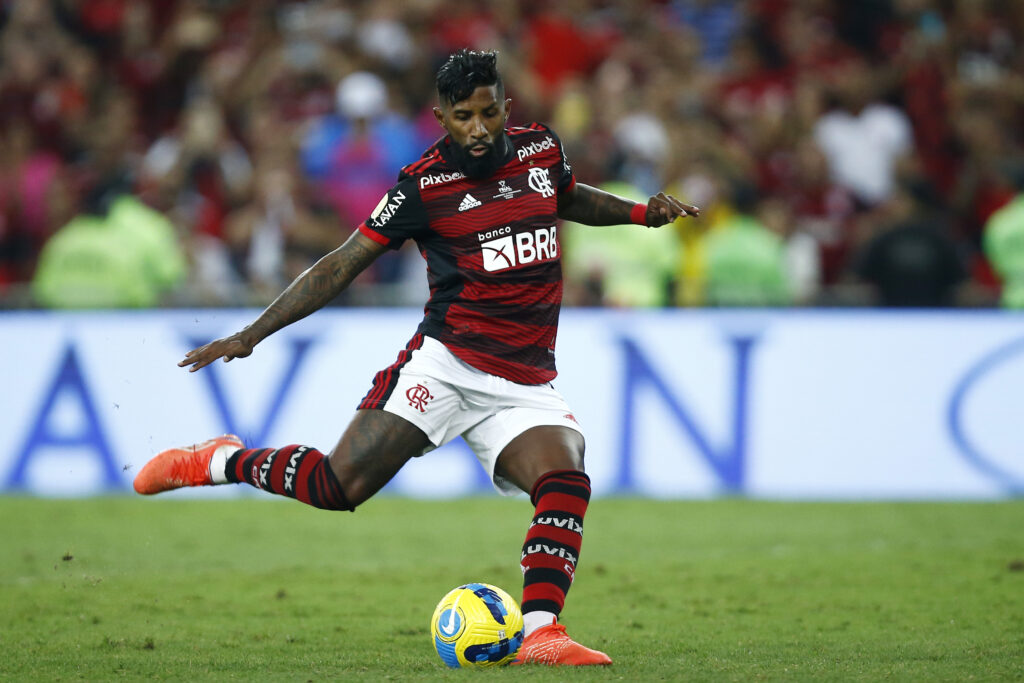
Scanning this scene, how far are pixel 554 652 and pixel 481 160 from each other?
2.04 metres

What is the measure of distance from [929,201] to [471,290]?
9.43 metres

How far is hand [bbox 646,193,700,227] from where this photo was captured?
20.9 ft

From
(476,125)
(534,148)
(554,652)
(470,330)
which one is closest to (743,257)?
(534,148)

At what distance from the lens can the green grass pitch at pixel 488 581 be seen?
19.3ft

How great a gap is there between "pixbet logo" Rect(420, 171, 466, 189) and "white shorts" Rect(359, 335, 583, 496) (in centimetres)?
69

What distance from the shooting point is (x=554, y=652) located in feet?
18.4

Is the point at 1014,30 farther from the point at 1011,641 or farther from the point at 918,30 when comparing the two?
the point at 1011,641

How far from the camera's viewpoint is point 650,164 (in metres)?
14.2

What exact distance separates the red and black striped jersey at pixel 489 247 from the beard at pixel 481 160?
0.04 meters

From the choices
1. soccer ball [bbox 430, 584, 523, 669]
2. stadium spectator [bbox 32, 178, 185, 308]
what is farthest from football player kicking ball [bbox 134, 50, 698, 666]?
stadium spectator [bbox 32, 178, 185, 308]

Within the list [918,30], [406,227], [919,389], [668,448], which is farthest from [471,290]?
[918,30]

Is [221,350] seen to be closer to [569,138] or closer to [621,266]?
[621,266]

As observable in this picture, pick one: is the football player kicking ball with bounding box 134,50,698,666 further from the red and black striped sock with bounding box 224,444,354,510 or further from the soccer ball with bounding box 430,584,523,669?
the soccer ball with bounding box 430,584,523,669

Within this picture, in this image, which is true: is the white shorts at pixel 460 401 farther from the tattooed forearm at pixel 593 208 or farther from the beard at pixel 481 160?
the tattooed forearm at pixel 593 208
